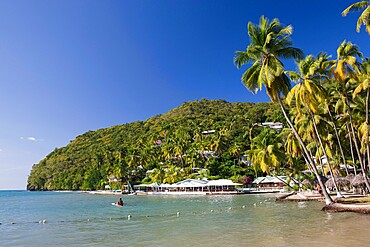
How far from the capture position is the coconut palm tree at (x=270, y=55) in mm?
19141

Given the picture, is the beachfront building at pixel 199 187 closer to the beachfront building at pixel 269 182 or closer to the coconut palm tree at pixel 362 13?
the beachfront building at pixel 269 182

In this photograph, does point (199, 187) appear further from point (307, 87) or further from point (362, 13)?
point (362, 13)

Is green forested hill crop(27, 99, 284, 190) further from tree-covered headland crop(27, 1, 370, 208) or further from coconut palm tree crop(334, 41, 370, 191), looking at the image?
coconut palm tree crop(334, 41, 370, 191)

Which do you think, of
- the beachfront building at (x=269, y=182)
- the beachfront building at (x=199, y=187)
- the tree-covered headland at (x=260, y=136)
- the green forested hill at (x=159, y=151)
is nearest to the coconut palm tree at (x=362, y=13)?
the tree-covered headland at (x=260, y=136)

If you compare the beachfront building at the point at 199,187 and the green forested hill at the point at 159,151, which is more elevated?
the green forested hill at the point at 159,151

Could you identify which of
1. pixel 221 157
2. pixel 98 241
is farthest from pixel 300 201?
pixel 221 157

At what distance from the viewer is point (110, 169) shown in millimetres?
88750

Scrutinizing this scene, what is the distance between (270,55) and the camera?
1917 centimetres

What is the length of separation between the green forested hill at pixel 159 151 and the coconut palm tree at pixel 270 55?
144ft

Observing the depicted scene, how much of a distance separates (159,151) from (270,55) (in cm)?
6903

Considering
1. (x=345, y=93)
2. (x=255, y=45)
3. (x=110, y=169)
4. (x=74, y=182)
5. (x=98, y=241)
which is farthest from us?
(x=74, y=182)

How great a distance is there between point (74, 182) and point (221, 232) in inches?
3963

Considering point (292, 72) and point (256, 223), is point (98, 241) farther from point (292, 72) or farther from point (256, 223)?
point (292, 72)

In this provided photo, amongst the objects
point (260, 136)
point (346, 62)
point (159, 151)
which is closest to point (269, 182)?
point (260, 136)
